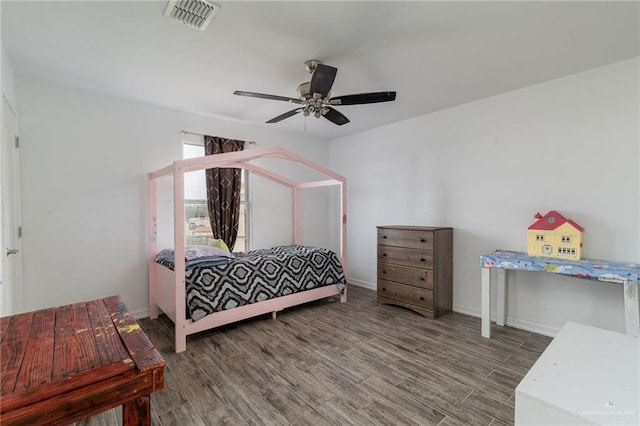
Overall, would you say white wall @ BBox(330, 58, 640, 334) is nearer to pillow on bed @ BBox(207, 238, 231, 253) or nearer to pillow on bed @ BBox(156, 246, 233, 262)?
pillow on bed @ BBox(207, 238, 231, 253)

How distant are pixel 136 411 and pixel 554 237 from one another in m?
3.32

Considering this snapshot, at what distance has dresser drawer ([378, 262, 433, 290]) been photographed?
10.9ft

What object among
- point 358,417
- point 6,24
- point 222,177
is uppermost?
point 6,24

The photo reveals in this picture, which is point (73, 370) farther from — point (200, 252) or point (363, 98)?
point (363, 98)

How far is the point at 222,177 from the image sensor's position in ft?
12.8

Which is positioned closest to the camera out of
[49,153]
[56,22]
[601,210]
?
[56,22]

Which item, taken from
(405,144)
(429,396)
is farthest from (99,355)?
(405,144)

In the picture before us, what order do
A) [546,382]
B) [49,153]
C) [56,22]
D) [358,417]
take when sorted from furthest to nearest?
[49,153], [56,22], [358,417], [546,382]

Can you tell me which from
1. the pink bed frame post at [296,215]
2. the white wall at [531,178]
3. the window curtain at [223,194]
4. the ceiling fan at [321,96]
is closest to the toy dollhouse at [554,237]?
the white wall at [531,178]

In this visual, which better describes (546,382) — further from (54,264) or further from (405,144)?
(54,264)

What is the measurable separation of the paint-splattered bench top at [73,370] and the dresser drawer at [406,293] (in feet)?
9.60

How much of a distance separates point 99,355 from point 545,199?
365 cm

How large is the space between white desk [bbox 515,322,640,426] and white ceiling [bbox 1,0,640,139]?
1.94 metres

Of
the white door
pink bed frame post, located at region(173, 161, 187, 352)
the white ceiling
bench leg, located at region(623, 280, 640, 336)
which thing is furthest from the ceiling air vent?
bench leg, located at region(623, 280, 640, 336)
